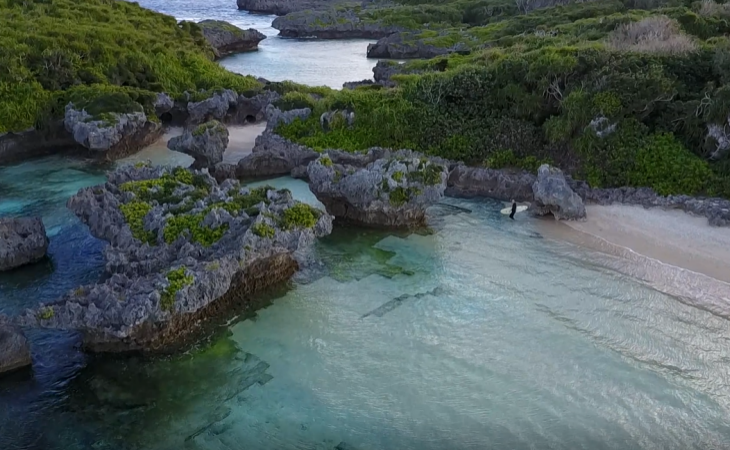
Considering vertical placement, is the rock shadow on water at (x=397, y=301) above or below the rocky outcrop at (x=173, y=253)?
below

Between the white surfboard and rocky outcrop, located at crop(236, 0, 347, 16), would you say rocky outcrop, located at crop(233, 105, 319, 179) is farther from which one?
rocky outcrop, located at crop(236, 0, 347, 16)

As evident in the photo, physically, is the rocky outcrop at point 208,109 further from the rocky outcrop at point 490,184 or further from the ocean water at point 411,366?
the ocean water at point 411,366

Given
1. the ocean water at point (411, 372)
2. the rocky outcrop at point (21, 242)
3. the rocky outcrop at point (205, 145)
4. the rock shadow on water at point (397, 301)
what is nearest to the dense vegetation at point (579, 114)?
the rocky outcrop at point (205, 145)

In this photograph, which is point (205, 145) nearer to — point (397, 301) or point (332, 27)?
point (397, 301)

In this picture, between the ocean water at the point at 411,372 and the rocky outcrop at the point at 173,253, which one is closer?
the ocean water at the point at 411,372

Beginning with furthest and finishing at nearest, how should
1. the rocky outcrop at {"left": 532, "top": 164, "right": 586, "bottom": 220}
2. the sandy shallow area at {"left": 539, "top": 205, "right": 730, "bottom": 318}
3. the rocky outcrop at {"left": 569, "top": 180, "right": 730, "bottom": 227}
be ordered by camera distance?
the rocky outcrop at {"left": 532, "top": 164, "right": 586, "bottom": 220} → the rocky outcrop at {"left": 569, "top": 180, "right": 730, "bottom": 227} → the sandy shallow area at {"left": 539, "top": 205, "right": 730, "bottom": 318}

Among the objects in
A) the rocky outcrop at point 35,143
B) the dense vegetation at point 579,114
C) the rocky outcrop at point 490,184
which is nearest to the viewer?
the dense vegetation at point 579,114

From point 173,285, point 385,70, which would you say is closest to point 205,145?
point 173,285

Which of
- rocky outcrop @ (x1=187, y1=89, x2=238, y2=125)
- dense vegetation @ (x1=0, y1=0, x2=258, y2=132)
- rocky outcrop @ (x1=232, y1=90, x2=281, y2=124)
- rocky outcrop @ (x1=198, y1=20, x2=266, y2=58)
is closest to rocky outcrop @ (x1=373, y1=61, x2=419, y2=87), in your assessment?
dense vegetation @ (x1=0, y1=0, x2=258, y2=132)
